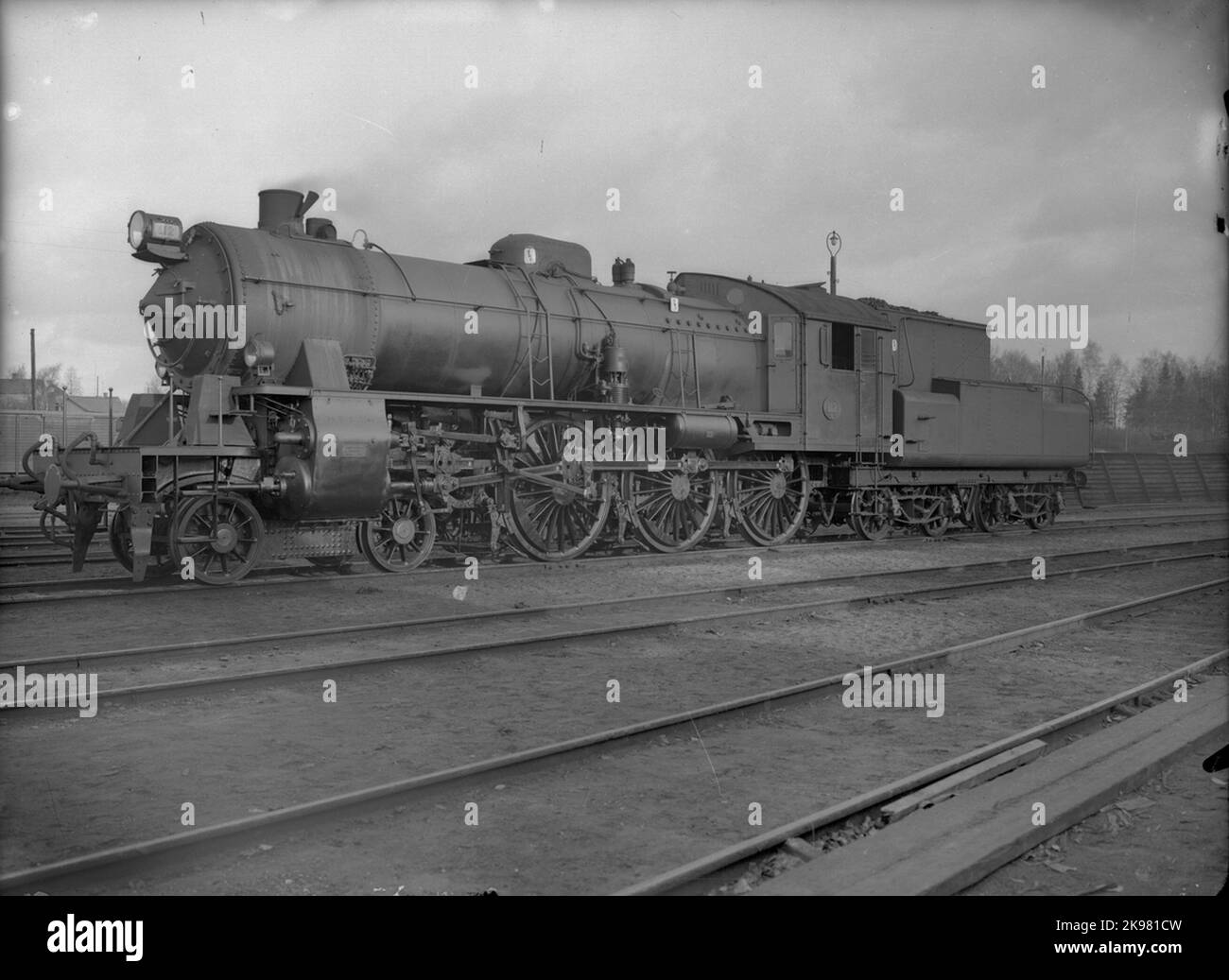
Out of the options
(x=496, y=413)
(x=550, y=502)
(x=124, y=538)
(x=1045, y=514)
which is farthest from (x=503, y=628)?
(x=1045, y=514)

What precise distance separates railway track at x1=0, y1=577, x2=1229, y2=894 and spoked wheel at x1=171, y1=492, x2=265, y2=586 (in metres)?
6.10

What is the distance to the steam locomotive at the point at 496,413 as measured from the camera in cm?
1012

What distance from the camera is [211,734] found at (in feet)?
17.3

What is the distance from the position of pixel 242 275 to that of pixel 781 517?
31.2ft

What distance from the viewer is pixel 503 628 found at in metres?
8.50

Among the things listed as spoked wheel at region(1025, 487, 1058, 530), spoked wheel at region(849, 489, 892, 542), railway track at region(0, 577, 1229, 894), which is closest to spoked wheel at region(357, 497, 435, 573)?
railway track at region(0, 577, 1229, 894)

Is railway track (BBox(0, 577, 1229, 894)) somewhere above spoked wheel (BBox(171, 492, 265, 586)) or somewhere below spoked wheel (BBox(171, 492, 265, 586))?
below

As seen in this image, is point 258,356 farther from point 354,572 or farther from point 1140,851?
point 1140,851

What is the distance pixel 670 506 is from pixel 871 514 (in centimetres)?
441

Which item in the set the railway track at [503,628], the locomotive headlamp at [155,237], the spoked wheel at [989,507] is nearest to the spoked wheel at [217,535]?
the railway track at [503,628]

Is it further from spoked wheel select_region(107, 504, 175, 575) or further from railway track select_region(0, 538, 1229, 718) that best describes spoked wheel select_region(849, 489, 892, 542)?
spoked wheel select_region(107, 504, 175, 575)

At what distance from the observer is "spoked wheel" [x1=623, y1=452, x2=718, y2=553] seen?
14180 millimetres

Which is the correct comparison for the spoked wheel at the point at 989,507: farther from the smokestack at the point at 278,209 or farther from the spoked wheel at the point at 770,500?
the smokestack at the point at 278,209

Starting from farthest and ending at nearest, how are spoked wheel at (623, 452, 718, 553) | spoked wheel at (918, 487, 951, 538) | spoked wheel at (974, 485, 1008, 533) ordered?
spoked wheel at (974, 485, 1008, 533) → spoked wheel at (918, 487, 951, 538) → spoked wheel at (623, 452, 718, 553)
